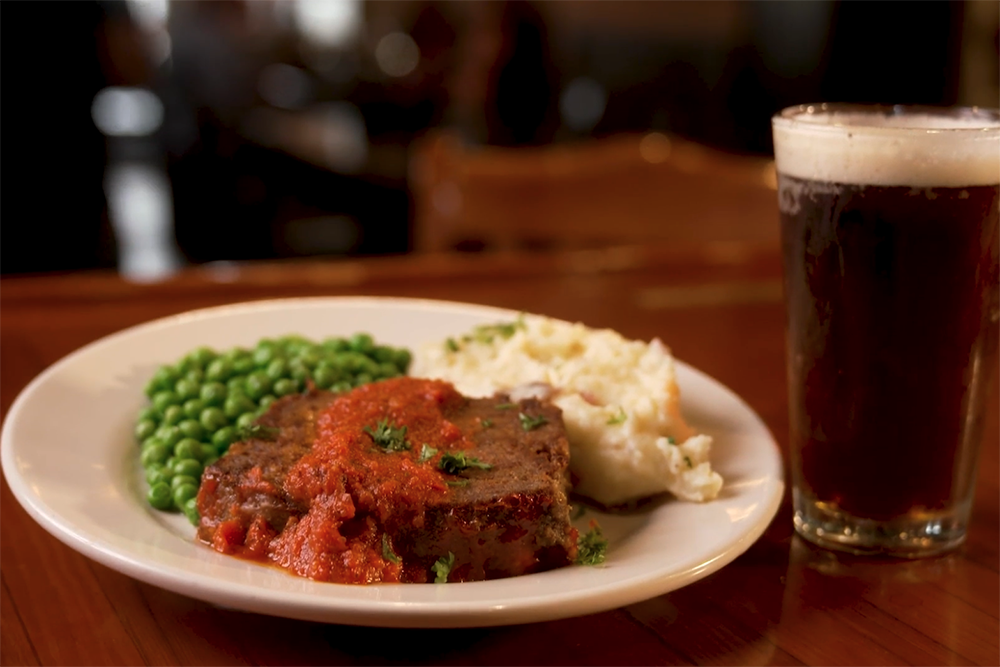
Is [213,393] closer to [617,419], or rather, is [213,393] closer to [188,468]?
[188,468]

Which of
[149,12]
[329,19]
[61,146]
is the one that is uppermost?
[149,12]

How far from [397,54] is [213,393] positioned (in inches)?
449

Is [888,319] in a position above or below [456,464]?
above

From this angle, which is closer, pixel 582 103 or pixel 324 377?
pixel 324 377

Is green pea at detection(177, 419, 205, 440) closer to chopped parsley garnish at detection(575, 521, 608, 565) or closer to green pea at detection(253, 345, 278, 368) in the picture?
green pea at detection(253, 345, 278, 368)

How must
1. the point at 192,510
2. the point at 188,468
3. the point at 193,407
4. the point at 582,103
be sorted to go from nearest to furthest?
the point at 192,510
the point at 188,468
the point at 193,407
the point at 582,103

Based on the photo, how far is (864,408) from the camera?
63.7 inches

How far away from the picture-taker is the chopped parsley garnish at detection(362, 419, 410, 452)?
159 cm

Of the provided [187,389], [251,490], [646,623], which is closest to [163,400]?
[187,389]

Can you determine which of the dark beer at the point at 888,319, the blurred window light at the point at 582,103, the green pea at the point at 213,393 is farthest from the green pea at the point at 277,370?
the blurred window light at the point at 582,103

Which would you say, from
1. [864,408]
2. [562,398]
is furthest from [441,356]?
[864,408]

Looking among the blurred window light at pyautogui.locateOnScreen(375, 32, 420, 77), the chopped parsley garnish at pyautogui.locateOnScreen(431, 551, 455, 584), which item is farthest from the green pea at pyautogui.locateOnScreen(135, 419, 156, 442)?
the blurred window light at pyautogui.locateOnScreen(375, 32, 420, 77)

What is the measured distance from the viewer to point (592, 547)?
1.54 meters

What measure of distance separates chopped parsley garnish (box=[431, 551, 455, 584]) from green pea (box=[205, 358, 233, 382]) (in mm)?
986
